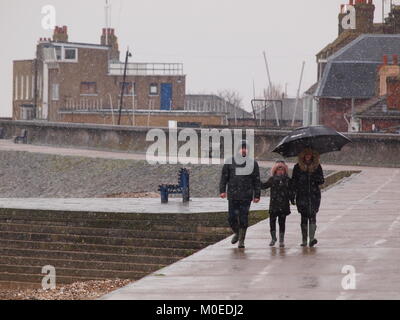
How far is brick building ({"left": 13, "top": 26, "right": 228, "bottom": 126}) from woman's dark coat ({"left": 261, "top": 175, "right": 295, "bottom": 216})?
75450 mm

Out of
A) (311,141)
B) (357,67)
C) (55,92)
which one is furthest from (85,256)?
(55,92)

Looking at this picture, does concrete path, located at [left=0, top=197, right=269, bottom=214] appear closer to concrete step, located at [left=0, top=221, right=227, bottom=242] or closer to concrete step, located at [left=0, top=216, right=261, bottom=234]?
concrete step, located at [left=0, top=216, right=261, bottom=234]

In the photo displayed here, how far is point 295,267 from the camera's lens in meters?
16.1

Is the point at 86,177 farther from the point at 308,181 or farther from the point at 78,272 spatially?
the point at 308,181

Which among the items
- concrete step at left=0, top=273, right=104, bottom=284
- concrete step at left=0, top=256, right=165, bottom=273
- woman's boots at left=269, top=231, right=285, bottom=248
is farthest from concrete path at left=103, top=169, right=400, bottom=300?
concrete step at left=0, top=273, right=104, bottom=284

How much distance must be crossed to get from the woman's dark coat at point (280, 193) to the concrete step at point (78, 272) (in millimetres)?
3604

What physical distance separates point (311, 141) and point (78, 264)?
20.4 feet

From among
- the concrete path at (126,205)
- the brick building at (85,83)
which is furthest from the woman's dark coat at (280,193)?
the brick building at (85,83)

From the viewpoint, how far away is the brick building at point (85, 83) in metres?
97.6

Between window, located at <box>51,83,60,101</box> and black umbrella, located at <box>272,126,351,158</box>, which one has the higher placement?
window, located at <box>51,83,60,101</box>

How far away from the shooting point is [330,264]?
53.7 ft

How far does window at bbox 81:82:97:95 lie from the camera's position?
99275 millimetres
